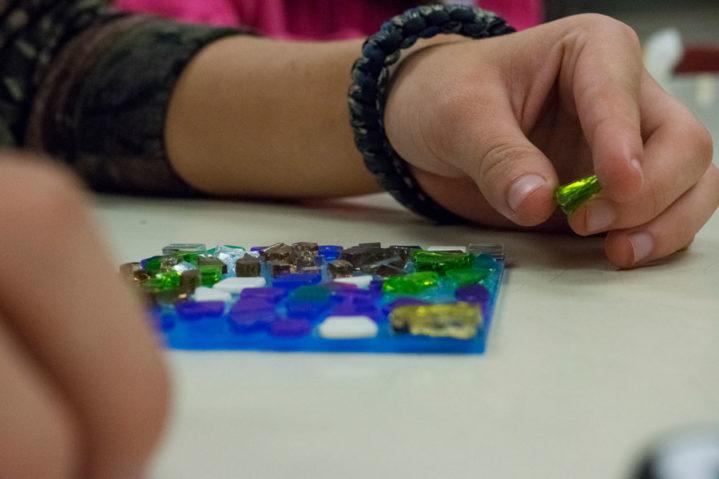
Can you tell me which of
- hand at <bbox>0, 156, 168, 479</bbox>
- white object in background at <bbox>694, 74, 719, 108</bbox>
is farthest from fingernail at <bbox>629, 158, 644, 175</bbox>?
white object in background at <bbox>694, 74, 719, 108</bbox>

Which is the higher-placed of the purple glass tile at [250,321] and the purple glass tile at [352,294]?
the purple glass tile at [250,321]

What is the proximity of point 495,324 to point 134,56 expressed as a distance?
49 cm

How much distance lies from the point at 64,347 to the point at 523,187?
319 mm

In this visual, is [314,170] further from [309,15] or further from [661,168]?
[309,15]

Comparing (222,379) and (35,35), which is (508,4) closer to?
(35,35)

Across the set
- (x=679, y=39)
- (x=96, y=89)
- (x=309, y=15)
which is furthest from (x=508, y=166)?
(x=679, y=39)

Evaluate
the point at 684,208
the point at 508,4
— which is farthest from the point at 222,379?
the point at 508,4

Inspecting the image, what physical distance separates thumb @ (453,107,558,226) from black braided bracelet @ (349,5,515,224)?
116mm

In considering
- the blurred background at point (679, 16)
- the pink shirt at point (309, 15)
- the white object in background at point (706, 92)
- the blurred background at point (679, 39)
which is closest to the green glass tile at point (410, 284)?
the blurred background at point (679, 39)

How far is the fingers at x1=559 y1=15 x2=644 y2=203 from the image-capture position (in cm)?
45

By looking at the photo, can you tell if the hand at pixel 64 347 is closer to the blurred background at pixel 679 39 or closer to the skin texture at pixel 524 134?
the skin texture at pixel 524 134

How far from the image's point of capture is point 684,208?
1.69 feet

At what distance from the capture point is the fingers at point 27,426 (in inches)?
6.7

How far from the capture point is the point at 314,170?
2.30 feet
